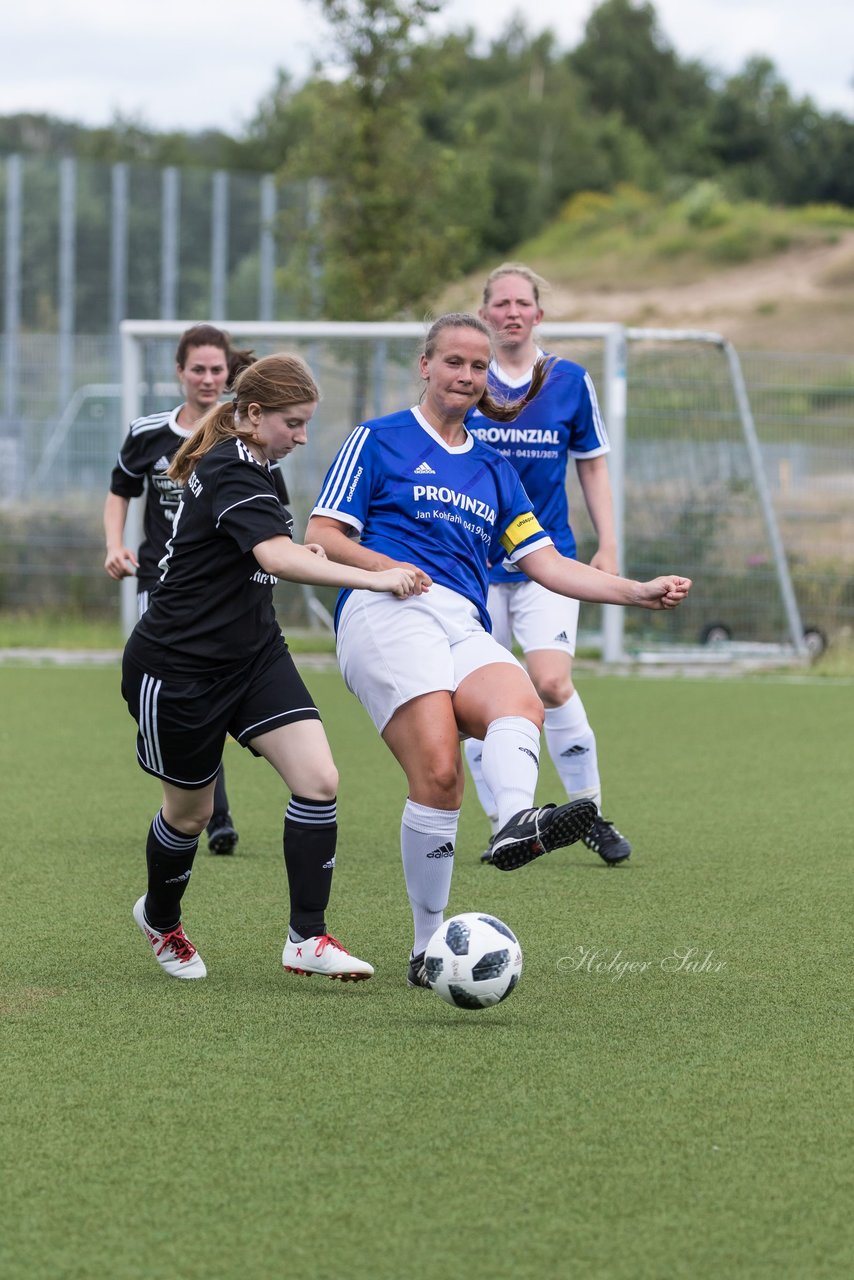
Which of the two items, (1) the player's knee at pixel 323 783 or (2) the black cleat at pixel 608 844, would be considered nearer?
(1) the player's knee at pixel 323 783

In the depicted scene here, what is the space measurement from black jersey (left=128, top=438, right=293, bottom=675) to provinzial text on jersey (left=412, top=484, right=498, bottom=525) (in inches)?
16.2

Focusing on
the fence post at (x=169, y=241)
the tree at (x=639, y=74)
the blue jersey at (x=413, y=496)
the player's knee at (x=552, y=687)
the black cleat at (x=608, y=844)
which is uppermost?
the tree at (x=639, y=74)

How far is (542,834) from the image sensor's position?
4.09 meters

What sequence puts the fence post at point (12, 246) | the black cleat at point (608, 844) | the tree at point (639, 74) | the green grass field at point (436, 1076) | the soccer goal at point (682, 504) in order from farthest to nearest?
the tree at point (639, 74) → the fence post at point (12, 246) → the soccer goal at point (682, 504) → the black cleat at point (608, 844) → the green grass field at point (436, 1076)

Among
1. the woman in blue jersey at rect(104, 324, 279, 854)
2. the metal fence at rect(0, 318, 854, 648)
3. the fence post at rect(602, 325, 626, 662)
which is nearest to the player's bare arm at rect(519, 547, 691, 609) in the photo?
the woman in blue jersey at rect(104, 324, 279, 854)

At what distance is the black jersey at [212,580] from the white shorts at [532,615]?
220 centimetres

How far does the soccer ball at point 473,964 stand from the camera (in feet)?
13.6

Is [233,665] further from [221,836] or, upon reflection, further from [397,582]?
[221,836]

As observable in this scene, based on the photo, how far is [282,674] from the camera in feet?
15.1

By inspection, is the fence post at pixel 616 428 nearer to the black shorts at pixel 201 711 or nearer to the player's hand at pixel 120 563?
the player's hand at pixel 120 563

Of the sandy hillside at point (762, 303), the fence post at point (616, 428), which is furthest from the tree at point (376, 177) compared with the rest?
the sandy hillside at point (762, 303)

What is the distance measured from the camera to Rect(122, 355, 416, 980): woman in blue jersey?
14.4ft

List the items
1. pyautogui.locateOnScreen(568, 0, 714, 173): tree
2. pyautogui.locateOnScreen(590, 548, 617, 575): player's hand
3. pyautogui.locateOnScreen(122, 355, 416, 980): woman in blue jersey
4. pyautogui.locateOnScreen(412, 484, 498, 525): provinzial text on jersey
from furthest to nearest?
pyautogui.locateOnScreen(568, 0, 714, 173): tree, pyautogui.locateOnScreen(590, 548, 617, 575): player's hand, pyautogui.locateOnScreen(412, 484, 498, 525): provinzial text on jersey, pyautogui.locateOnScreen(122, 355, 416, 980): woman in blue jersey

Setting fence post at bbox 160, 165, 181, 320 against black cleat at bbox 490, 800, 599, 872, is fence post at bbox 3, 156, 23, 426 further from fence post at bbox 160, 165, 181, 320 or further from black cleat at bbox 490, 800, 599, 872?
black cleat at bbox 490, 800, 599, 872
